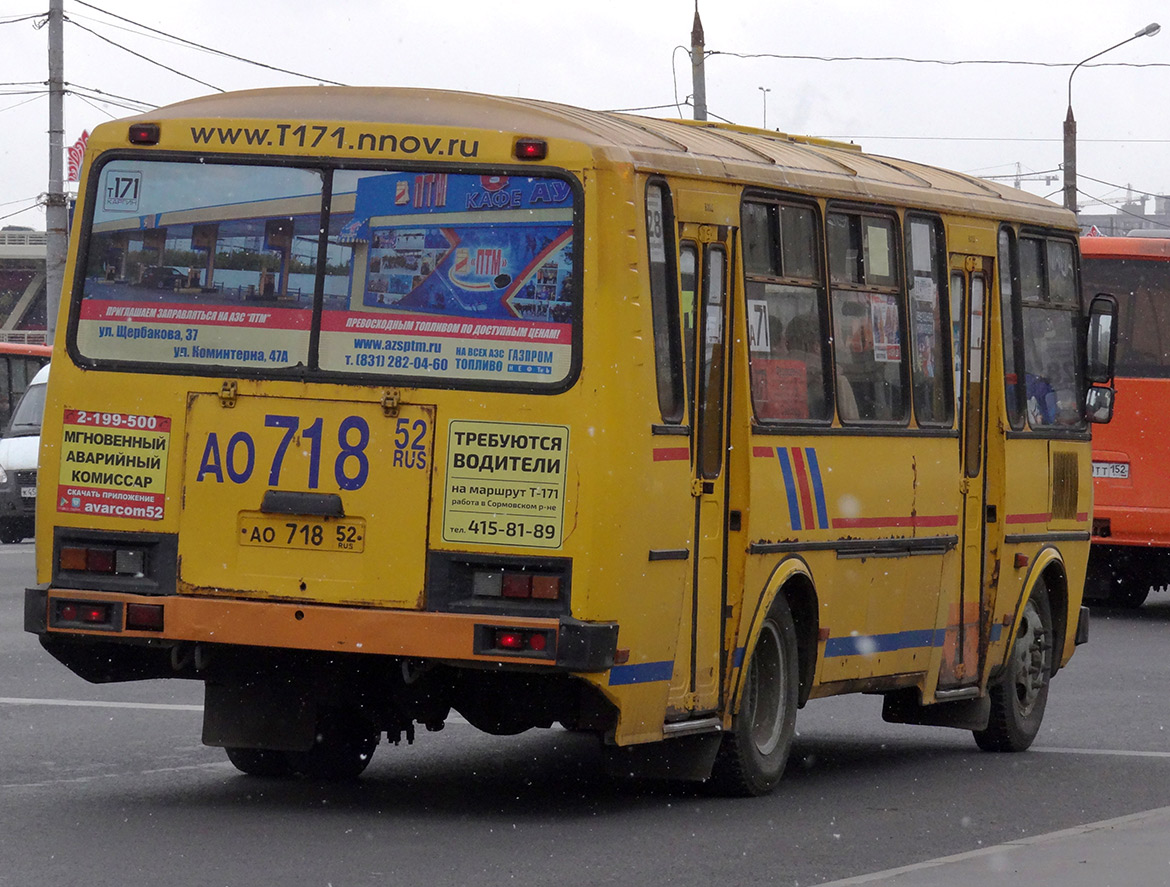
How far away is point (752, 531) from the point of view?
9.82m

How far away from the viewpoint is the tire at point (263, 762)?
10289 millimetres

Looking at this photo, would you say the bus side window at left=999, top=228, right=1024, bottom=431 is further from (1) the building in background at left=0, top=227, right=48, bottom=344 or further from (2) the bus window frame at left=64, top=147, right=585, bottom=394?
(1) the building in background at left=0, top=227, right=48, bottom=344

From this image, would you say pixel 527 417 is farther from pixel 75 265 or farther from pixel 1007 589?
pixel 1007 589

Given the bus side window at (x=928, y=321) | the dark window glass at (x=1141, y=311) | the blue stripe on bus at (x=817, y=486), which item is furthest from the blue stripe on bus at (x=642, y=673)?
the dark window glass at (x=1141, y=311)

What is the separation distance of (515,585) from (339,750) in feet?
6.21

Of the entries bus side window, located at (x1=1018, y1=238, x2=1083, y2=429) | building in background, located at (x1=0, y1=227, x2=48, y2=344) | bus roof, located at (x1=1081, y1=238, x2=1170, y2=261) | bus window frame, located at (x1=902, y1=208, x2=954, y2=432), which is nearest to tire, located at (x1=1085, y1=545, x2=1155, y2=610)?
bus roof, located at (x1=1081, y1=238, x2=1170, y2=261)

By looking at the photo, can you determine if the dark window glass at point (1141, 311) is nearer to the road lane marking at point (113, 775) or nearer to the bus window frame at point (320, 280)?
the road lane marking at point (113, 775)

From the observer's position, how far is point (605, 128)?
9.23 m

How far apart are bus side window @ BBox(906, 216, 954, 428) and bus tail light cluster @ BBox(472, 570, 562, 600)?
10.8 ft

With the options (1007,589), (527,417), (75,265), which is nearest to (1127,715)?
(1007,589)

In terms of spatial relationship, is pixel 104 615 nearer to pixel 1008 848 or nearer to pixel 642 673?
pixel 642 673

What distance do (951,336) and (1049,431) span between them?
4.71 feet

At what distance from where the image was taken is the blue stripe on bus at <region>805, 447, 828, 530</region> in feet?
34.0

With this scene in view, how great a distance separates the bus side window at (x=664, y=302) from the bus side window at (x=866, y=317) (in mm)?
1529
